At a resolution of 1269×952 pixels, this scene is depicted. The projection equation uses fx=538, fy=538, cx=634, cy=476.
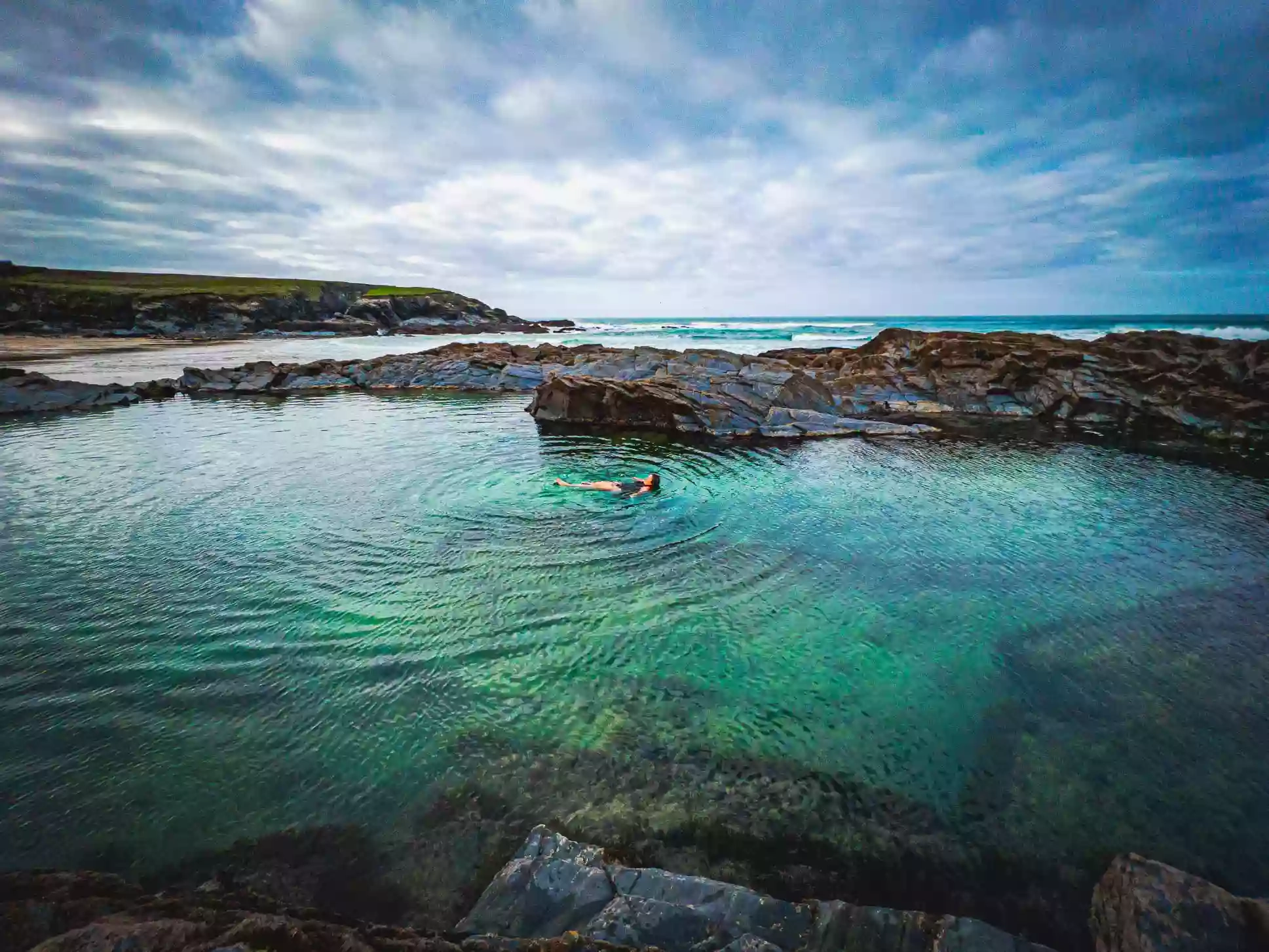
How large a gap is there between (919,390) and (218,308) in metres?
112

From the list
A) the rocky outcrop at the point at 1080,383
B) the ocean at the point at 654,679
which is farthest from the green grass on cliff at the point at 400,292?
the ocean at the point at 654,679

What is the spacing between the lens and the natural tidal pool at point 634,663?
5.61 metres

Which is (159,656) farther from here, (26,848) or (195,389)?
(195,389)

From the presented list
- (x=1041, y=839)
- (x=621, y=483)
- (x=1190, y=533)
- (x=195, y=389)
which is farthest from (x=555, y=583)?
(x=195, y=389)

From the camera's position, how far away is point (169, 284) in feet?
392

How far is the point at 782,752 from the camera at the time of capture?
253 inches

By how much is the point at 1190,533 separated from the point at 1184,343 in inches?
1084

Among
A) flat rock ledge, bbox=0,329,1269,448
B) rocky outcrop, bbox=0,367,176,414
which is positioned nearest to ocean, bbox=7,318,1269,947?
flat rock ledge, bbox=0,329,1269,448

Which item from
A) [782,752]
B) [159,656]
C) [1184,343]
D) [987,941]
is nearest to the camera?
[987,941]

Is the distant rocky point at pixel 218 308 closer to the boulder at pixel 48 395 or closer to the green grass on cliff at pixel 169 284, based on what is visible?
the green grass on cliff at pixel 169 284

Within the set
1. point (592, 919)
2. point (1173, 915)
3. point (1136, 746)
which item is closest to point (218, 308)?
point (592, 919)

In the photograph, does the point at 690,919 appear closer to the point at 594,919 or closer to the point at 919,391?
the point at 594,919

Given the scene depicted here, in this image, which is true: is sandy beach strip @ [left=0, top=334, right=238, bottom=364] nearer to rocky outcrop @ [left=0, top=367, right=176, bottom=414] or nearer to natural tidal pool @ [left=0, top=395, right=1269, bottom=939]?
rocky outcrop @ [left=0, top=367, right=176, bottom=414]

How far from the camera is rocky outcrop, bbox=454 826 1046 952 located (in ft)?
12.8
